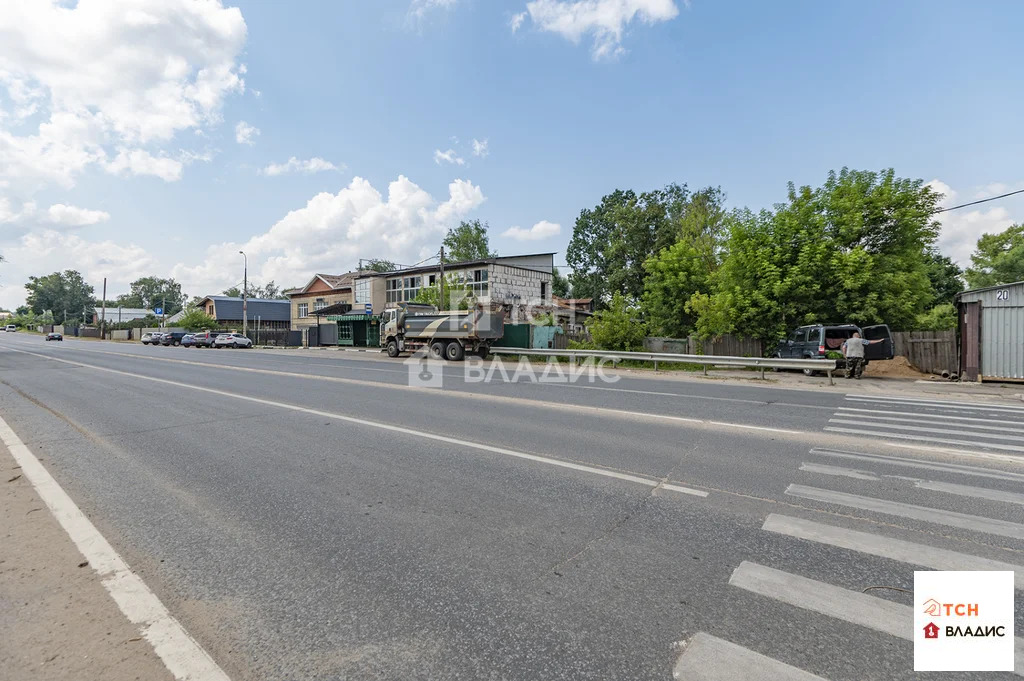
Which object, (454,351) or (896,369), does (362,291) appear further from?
(896,369)

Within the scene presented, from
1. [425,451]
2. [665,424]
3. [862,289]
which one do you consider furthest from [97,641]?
[862,289]

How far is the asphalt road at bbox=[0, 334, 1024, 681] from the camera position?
240cm

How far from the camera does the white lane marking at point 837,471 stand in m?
5.18

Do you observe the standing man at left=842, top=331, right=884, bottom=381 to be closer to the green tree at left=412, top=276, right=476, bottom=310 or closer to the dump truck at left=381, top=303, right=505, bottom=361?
the dump truck at left=381, top=303, right=505, bottom=361

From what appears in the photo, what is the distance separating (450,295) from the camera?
125 feet

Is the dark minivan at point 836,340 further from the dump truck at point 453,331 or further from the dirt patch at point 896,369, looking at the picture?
the dump truck at point 453,331

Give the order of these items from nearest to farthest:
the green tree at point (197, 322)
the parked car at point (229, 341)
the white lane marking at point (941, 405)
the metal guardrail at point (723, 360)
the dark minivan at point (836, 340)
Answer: the white lane marking at point (941, 405), the metal guardrail at point (723, 360), the dark minivan at point (836, 340), the parked car at point (229, 341), the green tree at point (197, 322)

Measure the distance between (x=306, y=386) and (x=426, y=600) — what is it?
38.3ft

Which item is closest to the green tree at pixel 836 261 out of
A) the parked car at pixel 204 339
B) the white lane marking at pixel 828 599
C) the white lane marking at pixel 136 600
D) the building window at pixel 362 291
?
the white lane marking at pixel 828 599

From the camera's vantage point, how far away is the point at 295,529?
390 cm

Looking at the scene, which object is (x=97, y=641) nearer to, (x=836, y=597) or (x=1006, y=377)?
(x=836, y=597)

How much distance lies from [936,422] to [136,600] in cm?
1140

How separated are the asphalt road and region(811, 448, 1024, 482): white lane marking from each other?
5 centimetres

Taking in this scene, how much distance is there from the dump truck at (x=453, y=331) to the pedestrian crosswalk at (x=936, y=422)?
15151mm
